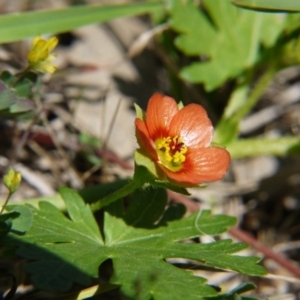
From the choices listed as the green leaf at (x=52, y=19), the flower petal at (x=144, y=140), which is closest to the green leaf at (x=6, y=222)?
the flower petal at (x=144, y=140)

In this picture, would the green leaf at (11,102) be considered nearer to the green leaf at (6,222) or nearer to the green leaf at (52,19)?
the green leaf at (52,19)

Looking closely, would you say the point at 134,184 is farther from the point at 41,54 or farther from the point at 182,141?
the point at 41,54

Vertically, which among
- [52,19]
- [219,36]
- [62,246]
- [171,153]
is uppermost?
[219,36]

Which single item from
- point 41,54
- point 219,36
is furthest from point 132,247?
point 219,36

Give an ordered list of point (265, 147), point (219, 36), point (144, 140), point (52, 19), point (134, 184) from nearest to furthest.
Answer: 1. point (144, 140)
2. point (134, 184)
3. point (52, 19)
4. point (265, 147)
5. point (219, 36)

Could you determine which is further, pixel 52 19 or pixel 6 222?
pixel 52 19

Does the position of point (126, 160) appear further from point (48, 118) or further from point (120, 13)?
point (120, 13)

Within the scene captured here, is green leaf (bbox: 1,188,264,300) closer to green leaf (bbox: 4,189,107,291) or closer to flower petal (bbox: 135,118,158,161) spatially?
green leaf (bbox: 4,189,107,291)

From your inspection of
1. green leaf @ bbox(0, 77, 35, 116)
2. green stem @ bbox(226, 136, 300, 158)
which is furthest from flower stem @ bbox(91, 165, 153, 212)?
green stem @ bbox(226, 136, 300, 158)

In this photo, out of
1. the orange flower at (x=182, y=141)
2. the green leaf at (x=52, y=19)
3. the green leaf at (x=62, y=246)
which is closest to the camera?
the green leaf at (x=62, y=246)
